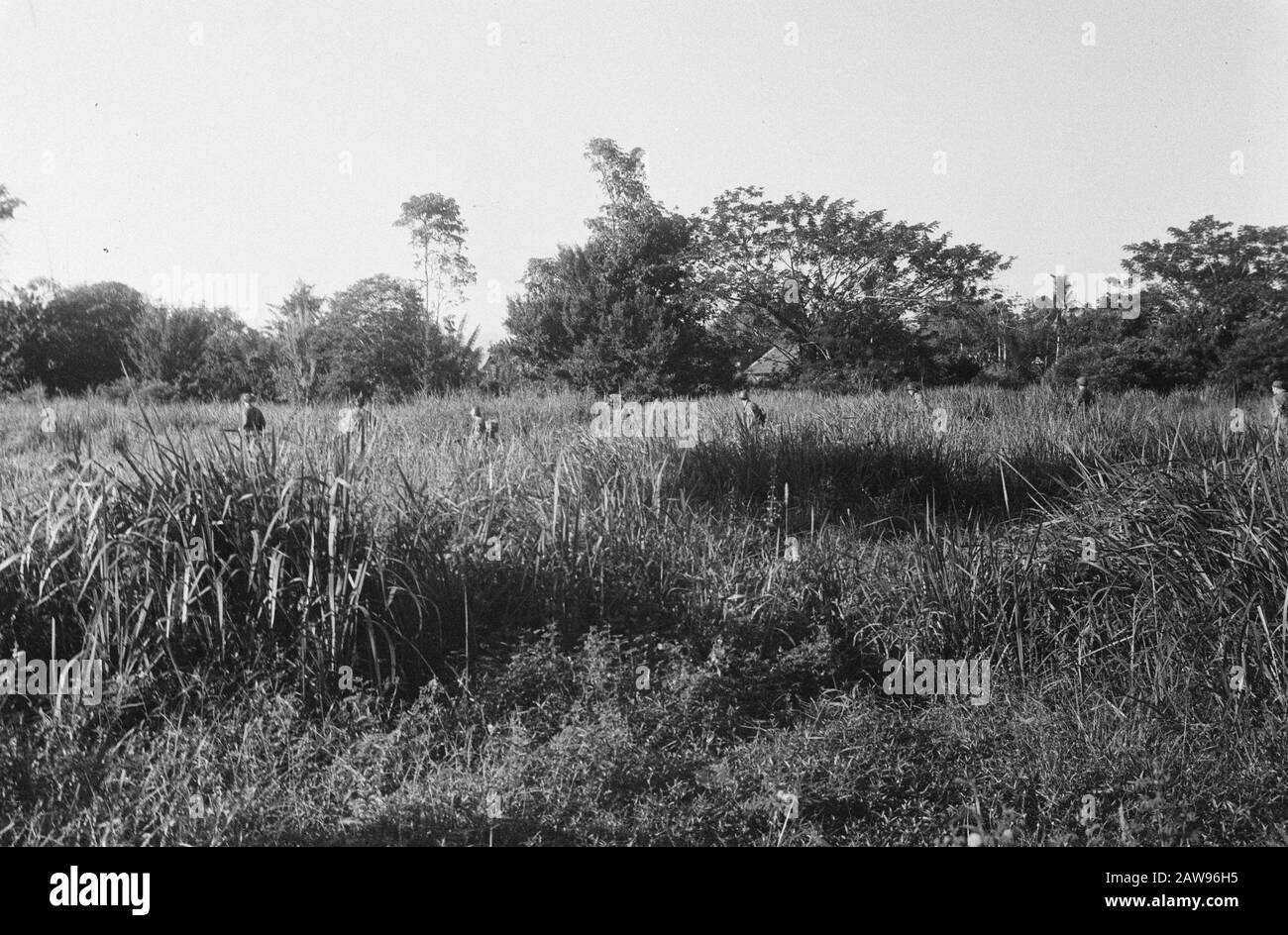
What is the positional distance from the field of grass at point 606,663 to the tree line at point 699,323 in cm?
1493

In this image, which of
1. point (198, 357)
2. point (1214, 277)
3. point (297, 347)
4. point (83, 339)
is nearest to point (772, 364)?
point (1214, 277)

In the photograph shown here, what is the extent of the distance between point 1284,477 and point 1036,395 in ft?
36.2

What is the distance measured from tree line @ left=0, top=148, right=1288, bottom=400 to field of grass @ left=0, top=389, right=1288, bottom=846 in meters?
14.9

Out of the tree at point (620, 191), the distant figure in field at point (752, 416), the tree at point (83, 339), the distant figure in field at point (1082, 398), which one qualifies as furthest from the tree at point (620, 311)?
the distant figure in field at point (752, 416)

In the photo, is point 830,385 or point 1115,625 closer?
point 1115,625

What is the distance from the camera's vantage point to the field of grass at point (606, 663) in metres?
3.15

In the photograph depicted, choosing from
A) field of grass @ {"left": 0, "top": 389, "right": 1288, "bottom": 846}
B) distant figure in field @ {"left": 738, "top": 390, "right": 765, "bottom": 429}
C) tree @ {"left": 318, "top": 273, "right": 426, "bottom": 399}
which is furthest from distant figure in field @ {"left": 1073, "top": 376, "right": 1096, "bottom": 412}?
tree @ {"left": 318, "top": 273, "right": 426, "bottom": 399}

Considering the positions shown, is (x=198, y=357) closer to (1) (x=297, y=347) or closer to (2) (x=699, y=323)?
(1) (x=297, y=347)

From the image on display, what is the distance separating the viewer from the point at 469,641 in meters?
4.27
